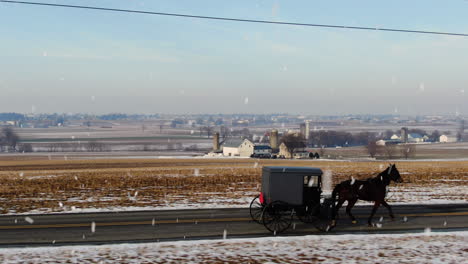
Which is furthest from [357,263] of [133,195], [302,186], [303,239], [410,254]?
[133,195]

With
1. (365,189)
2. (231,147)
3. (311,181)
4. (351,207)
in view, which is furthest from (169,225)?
(231,147)

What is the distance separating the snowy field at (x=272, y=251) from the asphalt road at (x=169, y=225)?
985 mm

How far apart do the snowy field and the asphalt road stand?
98 cm

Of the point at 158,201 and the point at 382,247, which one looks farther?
the point at 158,201

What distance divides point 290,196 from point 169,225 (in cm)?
466

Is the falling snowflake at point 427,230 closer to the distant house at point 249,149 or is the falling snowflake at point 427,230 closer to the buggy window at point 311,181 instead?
the buggy window at point 311,181

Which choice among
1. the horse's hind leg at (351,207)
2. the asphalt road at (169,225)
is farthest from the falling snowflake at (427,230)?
the horse's hind leg at (351,207)

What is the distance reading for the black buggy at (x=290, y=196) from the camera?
14492mm

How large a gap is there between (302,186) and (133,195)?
539 inches

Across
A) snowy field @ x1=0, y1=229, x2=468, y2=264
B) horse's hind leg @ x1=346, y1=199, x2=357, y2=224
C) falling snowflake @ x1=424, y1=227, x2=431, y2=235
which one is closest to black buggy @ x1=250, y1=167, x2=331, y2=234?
horse's hind leg @ x1=346, y1=199, x2=357, y2=224

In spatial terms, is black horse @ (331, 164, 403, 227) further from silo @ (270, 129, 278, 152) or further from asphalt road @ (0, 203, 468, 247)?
silo @ (270, 129, 278, 152)

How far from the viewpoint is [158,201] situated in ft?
73.2

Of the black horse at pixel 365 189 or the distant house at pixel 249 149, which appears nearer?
the black horse at pixel 365 189

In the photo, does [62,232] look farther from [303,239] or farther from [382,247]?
[382,247]
